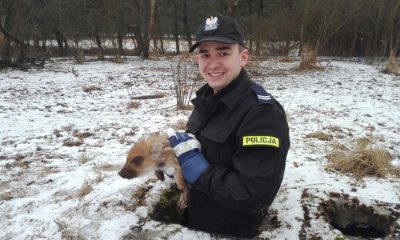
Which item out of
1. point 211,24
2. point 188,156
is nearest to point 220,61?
point 211,24

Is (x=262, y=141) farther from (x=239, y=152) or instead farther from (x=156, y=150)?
(x=156, y=150)

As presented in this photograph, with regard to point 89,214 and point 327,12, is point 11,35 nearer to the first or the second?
point 89,214

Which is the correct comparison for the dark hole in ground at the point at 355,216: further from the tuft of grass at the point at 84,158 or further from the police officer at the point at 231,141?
the tuft of grass at the point at 84,158

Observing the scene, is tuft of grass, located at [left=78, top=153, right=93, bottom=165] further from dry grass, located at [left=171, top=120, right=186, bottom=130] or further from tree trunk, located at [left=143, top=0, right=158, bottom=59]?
tree trunk, located at [left=143, top=0, right=158, bottom=59]

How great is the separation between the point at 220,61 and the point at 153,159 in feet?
2.76

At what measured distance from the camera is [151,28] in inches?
564

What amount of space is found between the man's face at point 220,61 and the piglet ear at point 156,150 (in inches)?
22.9

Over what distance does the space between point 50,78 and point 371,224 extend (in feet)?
29.1

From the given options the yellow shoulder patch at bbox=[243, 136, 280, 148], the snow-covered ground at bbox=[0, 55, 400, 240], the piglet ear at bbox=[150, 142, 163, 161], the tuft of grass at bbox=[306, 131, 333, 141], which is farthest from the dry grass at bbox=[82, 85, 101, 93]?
the yellow shoulder patch at bbox=[243, 136, 280, 148]

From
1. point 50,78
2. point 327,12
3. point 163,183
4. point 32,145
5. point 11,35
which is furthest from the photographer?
point 327,12

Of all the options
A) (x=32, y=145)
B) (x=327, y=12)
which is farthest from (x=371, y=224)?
(x=327, y=12)

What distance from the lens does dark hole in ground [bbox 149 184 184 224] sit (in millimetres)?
2771

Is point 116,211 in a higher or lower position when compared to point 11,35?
lower

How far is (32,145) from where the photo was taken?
4.45 meters
